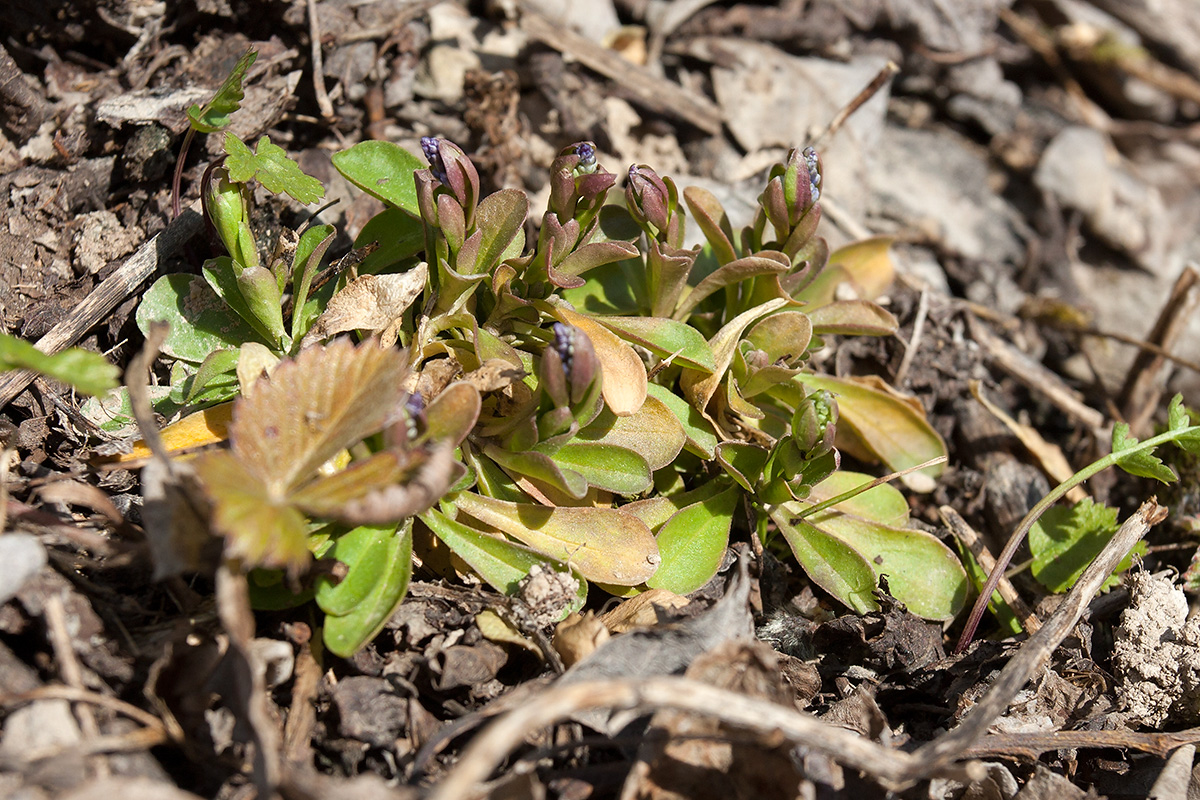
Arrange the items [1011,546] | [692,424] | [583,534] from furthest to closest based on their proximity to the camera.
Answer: [692,424]
[1011,546]
[583,534]

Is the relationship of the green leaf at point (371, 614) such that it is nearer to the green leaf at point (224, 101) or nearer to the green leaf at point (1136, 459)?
the green leaf at point (224, 101)

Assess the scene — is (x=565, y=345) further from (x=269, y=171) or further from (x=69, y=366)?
(x=69, y=366)

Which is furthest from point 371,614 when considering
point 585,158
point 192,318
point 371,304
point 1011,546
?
point 1011,546

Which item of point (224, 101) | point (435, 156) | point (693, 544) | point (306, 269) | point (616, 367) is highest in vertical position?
point (224, 101)

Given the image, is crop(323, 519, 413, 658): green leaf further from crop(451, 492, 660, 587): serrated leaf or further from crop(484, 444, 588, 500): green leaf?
crop(484, 444, 588, 500): green leaf

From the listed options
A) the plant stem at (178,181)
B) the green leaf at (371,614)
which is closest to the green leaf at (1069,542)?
the green leaf at (371,614)

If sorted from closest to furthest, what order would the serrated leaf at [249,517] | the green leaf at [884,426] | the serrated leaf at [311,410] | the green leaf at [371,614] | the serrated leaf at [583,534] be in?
the serrated leaf at [249,517] < the serrated leaf at [311,410] < the green leaf at [371,614] < the serrated leaf at [583,534] < the green leaf at [884,426]

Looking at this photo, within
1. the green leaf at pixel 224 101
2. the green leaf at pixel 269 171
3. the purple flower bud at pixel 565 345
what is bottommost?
the purple flower bud at pixel 565 345
